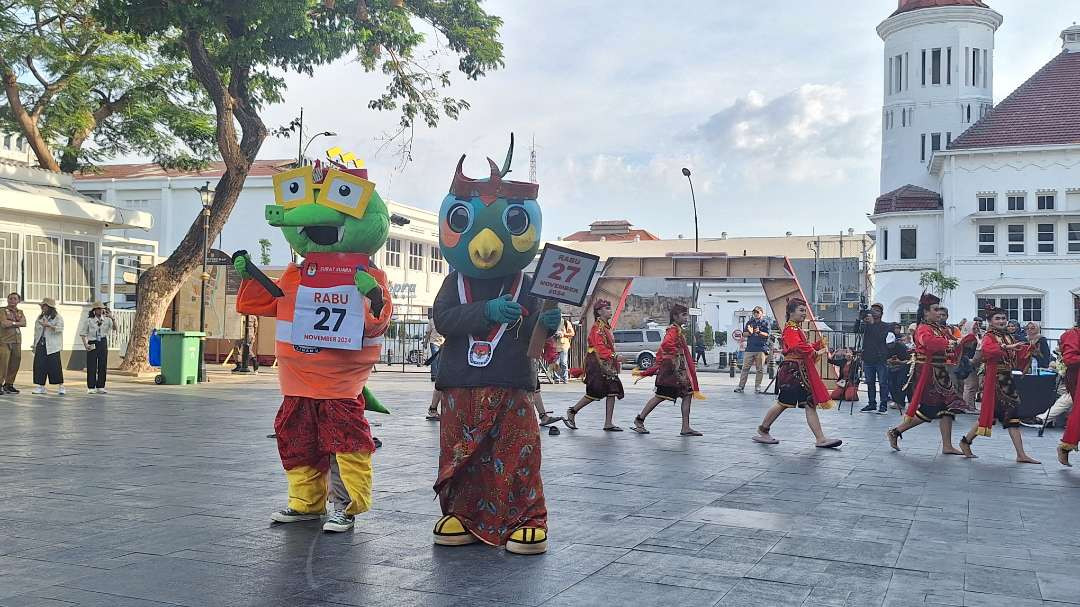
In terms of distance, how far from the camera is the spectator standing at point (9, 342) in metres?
16.7

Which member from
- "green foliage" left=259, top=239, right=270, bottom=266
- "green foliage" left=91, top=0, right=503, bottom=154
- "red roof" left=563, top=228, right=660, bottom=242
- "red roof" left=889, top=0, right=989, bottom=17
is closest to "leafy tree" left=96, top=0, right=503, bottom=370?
"green foliage" left=91, top=0, right=503, bottom=154

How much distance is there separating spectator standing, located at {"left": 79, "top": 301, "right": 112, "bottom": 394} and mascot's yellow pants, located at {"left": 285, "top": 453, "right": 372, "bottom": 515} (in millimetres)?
12667

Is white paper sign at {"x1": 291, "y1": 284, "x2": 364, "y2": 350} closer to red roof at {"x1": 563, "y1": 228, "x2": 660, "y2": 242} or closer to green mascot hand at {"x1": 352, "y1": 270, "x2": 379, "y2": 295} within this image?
green mascot hand at {"x1": 352, "y1": 270, "x2": 379, "y2": 295}

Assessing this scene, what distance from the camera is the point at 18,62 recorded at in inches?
879

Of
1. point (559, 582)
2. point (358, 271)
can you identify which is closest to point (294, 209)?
point (358, 271)

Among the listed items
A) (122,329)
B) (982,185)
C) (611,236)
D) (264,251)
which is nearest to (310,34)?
(122,329)

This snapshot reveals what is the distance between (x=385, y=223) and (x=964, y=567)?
415cm

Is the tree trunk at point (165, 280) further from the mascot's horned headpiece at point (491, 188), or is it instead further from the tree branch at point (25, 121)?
the mascot's horned headpiece at point (491, 188)

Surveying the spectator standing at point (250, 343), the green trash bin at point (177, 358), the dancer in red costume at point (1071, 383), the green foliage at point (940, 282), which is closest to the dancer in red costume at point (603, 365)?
the dancer in red costume at point (1071, 383)

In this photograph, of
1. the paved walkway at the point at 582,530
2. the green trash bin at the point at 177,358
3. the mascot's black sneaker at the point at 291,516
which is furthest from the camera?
the green trash bin at the point at 177,358

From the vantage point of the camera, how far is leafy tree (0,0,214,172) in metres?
22.3

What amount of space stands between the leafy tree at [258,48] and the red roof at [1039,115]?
3210cm

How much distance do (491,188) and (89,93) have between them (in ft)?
67.6

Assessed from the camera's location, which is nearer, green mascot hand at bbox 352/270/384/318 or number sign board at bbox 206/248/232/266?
green mascot hand at bbox 352/270/384/318
